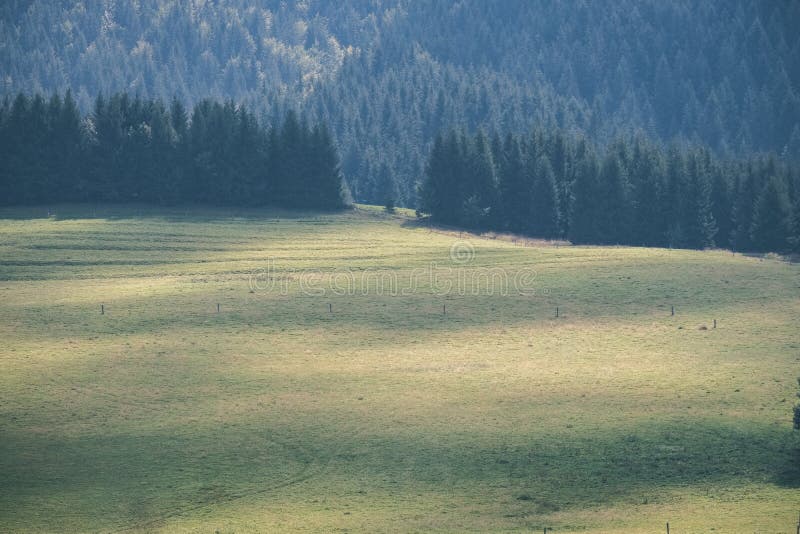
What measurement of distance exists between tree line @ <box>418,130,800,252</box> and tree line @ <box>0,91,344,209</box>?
21.2 metres

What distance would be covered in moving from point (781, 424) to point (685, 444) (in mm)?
6895

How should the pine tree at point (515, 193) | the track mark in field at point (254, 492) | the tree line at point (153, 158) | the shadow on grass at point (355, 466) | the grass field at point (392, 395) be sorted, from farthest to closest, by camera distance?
the pine tree at point (515, 193), the tree line at point (153, 158), the shadow on grass at point (355, 466), the grass field at point (392, 395), the track mark in field at point (254, 492)

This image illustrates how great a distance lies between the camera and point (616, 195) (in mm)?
139250

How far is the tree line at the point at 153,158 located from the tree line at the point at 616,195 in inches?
833

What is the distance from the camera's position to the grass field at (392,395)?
155ft

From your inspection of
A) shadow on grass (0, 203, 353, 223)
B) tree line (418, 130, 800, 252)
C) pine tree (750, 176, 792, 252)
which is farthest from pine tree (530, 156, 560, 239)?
shadow on grass (0, 203, 353, 223)

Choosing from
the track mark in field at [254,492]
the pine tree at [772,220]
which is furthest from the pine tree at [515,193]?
the track mark in field at [254,492]

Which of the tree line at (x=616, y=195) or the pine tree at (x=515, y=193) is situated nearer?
the tree line at (x=616, y=195)

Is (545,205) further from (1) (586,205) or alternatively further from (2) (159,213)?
(2) (159,213)

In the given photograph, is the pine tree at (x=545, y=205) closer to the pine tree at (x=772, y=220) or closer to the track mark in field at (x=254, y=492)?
the pine tree at (x=772, y=220)

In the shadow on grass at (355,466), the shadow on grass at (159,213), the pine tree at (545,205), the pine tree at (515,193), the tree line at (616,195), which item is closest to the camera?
the shadow on grass at (355,466)

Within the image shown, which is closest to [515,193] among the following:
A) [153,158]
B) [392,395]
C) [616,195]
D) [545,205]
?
[545,205]

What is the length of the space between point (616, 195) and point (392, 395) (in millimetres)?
87133

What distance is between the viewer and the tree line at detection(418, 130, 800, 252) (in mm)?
137375
